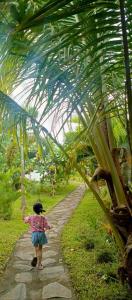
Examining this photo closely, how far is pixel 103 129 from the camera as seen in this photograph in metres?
4.13

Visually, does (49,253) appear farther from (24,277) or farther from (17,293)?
(17,293)

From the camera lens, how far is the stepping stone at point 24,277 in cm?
459

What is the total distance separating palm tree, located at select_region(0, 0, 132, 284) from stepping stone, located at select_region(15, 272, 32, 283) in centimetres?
161

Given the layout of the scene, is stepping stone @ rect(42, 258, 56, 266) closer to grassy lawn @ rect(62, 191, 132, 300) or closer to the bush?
grassy lawn @ rect(62, 191, 132, 300)

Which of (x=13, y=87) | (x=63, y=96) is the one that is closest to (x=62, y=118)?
(x=63, y=96)

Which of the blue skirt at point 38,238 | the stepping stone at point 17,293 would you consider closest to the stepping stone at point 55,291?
the stepping stone at point 17,293

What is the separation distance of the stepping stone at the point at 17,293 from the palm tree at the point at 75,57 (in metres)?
1.35

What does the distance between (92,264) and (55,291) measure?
1121mm

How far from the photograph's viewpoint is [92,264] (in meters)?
5.16

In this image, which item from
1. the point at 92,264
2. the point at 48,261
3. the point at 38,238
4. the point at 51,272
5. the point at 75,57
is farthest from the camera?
the point at 48,261

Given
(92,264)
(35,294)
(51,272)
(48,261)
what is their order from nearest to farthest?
(35,294) → (51,272) → (92,264) → (48,261)

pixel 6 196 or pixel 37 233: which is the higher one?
pixel 6 196

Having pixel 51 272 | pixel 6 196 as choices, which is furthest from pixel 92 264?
pixel 6 196

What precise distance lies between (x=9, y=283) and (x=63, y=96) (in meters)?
3.02
